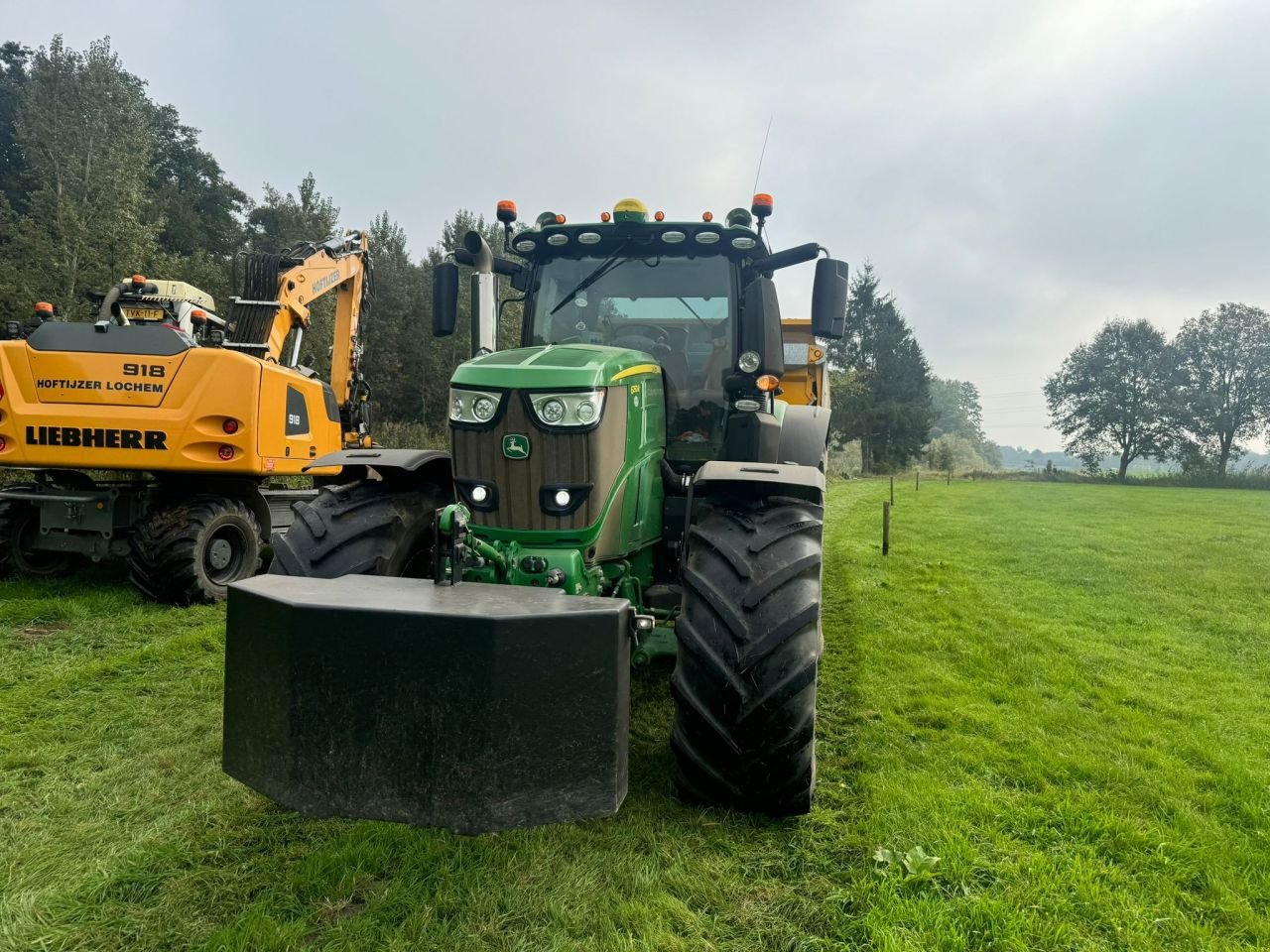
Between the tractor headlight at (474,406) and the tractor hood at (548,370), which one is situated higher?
the tractor hood at (548,370)

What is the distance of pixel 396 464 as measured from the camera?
3.65 m

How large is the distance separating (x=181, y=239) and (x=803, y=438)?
3275 centimetres

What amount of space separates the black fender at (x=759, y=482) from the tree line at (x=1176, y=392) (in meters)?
49.9

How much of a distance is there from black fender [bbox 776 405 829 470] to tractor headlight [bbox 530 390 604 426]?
1.61 m

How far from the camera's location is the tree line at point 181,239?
1678cm

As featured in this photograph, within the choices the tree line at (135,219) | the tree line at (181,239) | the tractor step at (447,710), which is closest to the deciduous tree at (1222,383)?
the tree line at (181,239)

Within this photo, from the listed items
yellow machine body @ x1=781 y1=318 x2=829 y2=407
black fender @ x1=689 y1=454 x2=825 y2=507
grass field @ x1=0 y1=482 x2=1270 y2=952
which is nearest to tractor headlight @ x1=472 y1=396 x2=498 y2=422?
black fender @ x1=689 y1=454 x2=825 y2=507

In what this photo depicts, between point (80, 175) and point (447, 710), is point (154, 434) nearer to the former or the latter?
point (447, 710)

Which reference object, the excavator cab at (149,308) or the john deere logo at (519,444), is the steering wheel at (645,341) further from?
the excavator cab at (149,308)

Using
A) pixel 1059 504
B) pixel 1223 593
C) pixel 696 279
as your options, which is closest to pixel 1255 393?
pixel 1059 504

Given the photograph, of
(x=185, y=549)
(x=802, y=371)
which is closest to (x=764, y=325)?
(x=185, y=549)

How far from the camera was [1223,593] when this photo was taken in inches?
332

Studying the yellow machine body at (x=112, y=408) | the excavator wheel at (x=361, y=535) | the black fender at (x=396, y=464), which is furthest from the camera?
the yellow machine body at (x=112, y=408)

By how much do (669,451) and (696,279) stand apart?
39.4 inches
